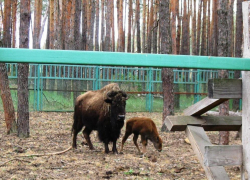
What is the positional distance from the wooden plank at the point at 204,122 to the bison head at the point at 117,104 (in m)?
4.64

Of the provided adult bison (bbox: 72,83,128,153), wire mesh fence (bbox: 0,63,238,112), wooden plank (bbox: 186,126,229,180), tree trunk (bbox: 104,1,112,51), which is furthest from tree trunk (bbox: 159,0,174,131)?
tree trunk (bbox: 104,1,112,51)

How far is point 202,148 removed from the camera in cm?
304

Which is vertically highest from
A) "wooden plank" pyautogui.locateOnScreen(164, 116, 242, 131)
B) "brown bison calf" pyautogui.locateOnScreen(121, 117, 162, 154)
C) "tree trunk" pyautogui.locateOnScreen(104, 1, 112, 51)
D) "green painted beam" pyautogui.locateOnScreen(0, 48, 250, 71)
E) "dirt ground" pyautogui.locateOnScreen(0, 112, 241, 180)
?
"tree trunk" pyautogui.locateOnScreen(104, 1, 112, 51)

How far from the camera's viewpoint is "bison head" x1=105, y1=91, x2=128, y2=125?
838cm

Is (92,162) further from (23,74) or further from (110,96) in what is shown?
(23,74)

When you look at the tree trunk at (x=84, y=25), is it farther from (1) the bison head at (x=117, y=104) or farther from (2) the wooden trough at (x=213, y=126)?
(2) the wooden trough at (x=213, y=126)

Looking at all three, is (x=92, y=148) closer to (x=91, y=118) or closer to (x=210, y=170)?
(x=91, y=118)

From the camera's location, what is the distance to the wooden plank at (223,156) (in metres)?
2.70

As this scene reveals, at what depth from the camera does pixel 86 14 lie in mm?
30281

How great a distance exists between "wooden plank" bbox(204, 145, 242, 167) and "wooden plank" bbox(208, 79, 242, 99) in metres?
0.42

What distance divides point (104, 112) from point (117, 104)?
60cm

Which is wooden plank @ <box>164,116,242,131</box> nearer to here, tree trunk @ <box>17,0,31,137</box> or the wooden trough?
the wooden trough

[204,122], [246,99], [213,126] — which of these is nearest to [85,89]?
[213,126]

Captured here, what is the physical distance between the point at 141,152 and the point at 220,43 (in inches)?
131
